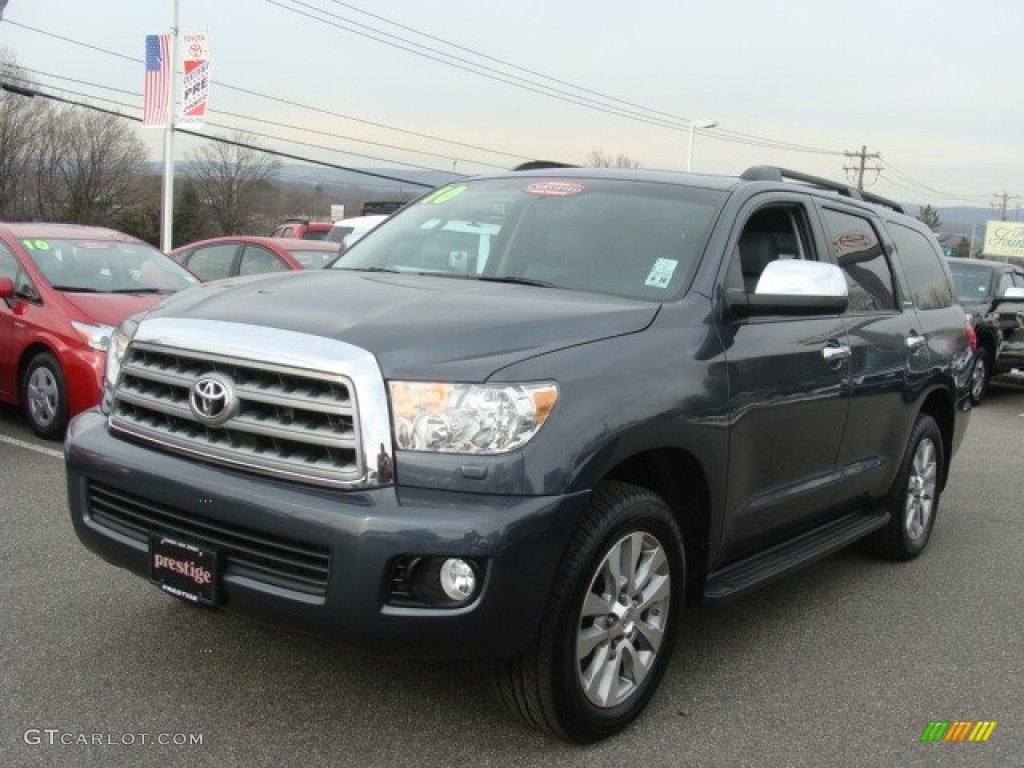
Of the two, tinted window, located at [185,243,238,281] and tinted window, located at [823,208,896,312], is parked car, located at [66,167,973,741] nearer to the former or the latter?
tinted window, located at [823,208,896,312]

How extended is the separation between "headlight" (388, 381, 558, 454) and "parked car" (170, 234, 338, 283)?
8.00 metres

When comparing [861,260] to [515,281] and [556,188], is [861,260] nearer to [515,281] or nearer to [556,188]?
[556,188]

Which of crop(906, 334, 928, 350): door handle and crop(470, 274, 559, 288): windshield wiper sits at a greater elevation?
crop(470, 274, 559, 288): windshield wiper

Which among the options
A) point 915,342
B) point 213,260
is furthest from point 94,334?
point 915,342

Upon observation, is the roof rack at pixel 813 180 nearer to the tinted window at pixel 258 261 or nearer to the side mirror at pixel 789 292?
the side mirror at pixel 789 292

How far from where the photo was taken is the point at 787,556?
416cm

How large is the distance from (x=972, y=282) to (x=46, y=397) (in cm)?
1140

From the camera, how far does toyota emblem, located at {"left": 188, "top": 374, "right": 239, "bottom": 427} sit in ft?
9.84

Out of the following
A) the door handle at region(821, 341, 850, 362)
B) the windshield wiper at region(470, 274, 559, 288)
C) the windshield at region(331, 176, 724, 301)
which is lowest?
the door handle at region(821, 341, 850, 362)

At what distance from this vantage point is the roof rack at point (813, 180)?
4.46 m

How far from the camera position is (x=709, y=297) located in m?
3.62

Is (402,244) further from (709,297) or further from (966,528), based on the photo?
(966,528)

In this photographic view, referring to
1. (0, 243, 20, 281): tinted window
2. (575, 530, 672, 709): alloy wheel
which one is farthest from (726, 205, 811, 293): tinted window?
(0, 243, 20, 281): tinted window

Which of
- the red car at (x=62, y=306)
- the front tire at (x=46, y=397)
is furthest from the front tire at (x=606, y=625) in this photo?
the front tire at (x=46, y=397)
